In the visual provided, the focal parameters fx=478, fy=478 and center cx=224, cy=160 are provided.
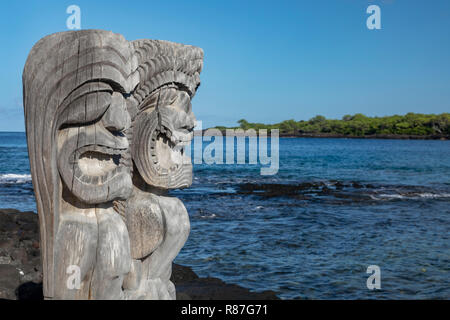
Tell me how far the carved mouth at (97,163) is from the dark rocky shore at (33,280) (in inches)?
115

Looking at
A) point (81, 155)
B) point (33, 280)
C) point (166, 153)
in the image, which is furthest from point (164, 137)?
point (33, 280)

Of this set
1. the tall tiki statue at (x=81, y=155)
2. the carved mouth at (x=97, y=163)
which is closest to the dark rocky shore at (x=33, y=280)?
the tall tiki statue at (x=81, y=155)

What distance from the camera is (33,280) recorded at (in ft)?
23.2

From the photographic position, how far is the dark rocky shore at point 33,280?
6439 mm

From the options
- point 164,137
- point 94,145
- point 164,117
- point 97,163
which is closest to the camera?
point 94,145

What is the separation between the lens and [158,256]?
4461 mm

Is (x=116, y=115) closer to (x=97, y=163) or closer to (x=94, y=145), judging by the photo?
(x=94, y=145)

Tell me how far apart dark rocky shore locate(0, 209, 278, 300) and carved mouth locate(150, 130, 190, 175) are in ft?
8.85

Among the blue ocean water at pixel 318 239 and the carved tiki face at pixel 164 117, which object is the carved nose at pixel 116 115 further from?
the blue ocean water at pixel 318 239

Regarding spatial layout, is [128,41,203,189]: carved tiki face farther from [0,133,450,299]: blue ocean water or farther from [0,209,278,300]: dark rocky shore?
[0,133,450,299]: blue ocean water

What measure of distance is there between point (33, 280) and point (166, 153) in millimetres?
3828

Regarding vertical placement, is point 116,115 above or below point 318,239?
above

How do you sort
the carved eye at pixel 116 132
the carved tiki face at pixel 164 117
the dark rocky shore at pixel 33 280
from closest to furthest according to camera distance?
the carved eye at pixel 116 132 → the carved tiki face at pixel 164 117 → the dark rocky shore at pixel 33 280
